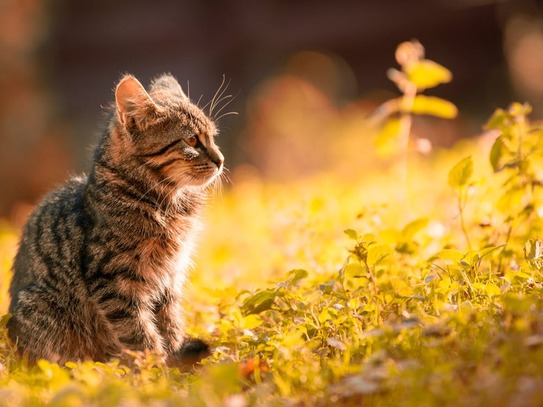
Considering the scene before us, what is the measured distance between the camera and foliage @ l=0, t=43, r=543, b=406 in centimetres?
263

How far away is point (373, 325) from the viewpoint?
3.38 metres

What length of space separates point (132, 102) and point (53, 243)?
2.89ft

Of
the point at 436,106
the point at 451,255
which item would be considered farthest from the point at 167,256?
the point at 436,106

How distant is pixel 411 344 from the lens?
3049 mm

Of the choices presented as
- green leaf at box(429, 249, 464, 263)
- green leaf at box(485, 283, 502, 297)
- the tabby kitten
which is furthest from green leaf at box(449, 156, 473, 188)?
the tabby kitten

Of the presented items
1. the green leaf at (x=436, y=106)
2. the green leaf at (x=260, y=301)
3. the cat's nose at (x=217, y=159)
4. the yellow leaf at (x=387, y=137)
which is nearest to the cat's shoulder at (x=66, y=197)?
the cat's nose at (x=217, y=159)

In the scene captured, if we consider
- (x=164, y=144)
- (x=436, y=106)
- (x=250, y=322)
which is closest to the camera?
(x=250, y=322)

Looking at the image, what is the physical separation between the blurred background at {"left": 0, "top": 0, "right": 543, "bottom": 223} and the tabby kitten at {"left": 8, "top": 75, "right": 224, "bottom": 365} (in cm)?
619

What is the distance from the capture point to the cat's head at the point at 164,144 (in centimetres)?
420

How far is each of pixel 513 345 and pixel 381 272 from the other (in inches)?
49.9

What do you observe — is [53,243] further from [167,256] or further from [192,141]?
[192,141]

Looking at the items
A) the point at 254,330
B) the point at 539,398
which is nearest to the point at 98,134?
the point at 254,330

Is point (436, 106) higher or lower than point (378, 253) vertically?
higher

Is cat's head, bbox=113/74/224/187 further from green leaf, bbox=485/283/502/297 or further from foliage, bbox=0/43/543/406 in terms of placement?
green leaf, bbox=485/283/502/297
